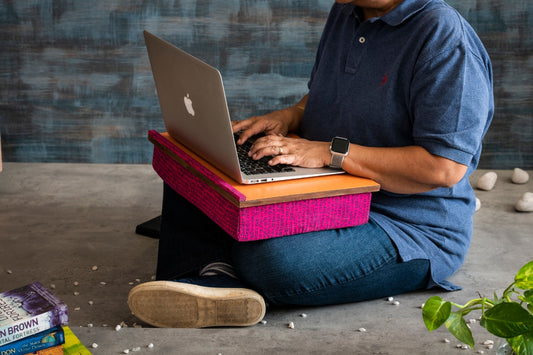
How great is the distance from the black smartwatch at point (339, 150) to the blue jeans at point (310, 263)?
17cm

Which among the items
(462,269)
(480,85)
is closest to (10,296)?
(480,85)

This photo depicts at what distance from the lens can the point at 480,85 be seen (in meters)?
1.62

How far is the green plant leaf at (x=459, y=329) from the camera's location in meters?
0.93

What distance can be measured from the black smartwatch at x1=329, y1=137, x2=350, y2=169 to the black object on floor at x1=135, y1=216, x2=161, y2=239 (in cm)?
92

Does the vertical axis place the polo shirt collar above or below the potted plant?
above

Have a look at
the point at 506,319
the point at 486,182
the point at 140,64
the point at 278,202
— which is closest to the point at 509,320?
the point at 506,319

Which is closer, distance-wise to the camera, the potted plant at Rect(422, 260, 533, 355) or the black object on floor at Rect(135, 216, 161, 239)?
the potted plant at Rect(422, 260, 533, 355)

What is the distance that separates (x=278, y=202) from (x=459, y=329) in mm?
628

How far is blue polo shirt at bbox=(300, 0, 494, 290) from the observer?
5.22 feet

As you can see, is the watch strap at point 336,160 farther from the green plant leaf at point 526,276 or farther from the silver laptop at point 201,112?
the green plant leaf at point 526,276

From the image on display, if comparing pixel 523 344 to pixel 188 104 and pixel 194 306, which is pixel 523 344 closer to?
pixel 194 306

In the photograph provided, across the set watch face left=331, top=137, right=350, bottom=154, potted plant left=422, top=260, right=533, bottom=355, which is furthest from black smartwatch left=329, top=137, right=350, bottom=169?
potted plant left=422, top=260, right=533, bottom=355

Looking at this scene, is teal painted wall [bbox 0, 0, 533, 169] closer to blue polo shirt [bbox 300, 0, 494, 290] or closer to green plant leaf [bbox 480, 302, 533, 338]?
blue polo shirt [bbox 300, 0, 494, 290]

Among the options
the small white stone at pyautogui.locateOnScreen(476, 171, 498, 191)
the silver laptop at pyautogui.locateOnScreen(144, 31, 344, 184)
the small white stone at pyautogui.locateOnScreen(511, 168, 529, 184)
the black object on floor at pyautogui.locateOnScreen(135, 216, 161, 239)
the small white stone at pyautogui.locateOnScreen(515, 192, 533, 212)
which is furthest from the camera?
the small white stone at pyautogui.locateOnScreen(511, 168, 529, 184)
